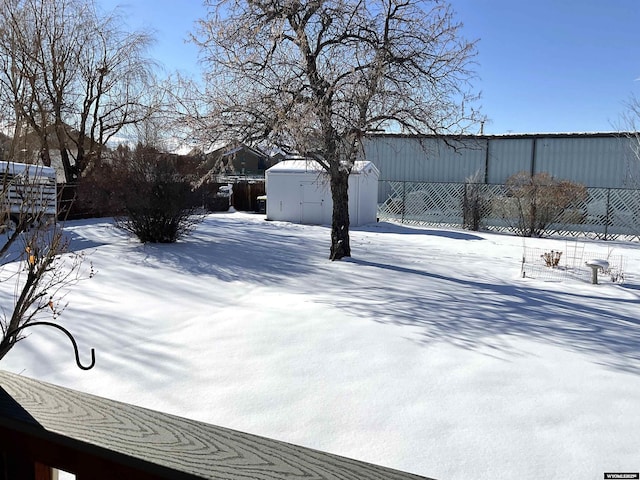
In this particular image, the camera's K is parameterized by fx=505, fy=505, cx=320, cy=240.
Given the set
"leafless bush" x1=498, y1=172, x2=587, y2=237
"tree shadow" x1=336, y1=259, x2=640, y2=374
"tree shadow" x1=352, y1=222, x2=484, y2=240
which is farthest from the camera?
"leafless bush" x1=498, y1=172, x2=587, y2=237

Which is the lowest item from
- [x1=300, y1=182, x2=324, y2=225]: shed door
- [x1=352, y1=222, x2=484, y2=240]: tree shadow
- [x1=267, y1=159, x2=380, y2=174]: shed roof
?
→ [x1=352, y1=222, x2=484, y2=240]: tree shadow

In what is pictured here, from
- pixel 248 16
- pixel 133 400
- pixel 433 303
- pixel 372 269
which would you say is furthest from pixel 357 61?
pixel 133 400

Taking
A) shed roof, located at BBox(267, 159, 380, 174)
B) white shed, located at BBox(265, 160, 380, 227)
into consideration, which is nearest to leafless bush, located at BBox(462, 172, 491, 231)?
white shed, located at BBox(265, 160, 380, 227)

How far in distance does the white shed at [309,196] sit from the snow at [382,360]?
966 cm

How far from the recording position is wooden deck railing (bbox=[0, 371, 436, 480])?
3.24 feet

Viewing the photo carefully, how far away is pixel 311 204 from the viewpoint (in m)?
18.8

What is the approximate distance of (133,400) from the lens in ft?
12.0

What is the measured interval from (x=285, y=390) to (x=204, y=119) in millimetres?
6708

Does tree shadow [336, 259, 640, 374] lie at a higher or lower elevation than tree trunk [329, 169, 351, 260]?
lower

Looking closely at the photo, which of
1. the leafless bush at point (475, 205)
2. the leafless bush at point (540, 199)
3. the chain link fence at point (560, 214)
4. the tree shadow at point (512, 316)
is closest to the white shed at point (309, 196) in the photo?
the chain link fence at point (560, 214)

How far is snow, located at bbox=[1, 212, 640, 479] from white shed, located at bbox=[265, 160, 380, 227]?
9.66 metres

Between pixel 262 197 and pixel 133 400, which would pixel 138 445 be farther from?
pixel 262 197

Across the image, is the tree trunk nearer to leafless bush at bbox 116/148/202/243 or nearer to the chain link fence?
leafless bush at bbox 116/148/202/243

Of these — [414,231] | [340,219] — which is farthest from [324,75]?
[414,231]
